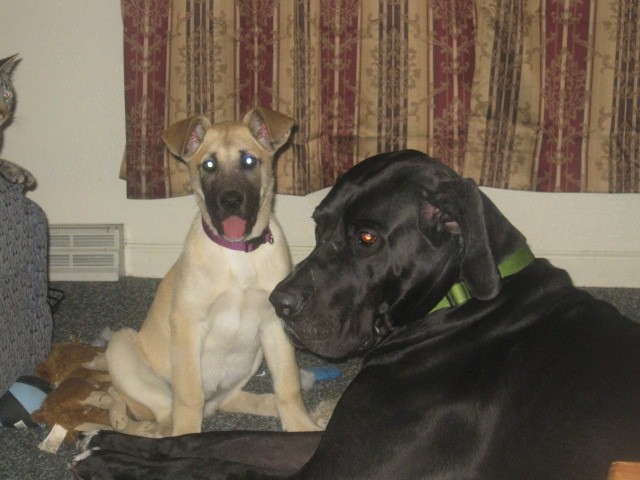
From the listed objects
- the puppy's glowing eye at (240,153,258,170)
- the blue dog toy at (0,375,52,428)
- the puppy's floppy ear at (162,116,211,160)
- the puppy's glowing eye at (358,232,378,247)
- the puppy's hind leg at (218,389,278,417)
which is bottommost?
the puppy's hind leg at (218,389,278,417)

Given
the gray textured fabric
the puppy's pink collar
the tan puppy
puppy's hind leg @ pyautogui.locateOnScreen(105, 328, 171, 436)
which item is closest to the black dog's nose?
the tan puppy

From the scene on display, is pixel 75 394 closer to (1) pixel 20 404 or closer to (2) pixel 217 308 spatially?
(1) pixel 20 404

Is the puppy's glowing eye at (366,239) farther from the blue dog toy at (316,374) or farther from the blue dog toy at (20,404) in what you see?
the blue dog toy at (20,404)

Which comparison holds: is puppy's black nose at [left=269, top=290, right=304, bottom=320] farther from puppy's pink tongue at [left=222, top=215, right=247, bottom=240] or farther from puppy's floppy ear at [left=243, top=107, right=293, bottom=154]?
puppy's floppy ear at [left=243, top=107, right=293, bottom=154]

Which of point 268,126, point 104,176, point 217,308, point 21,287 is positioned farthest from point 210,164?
point 104,176

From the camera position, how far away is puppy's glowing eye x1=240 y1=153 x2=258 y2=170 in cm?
248

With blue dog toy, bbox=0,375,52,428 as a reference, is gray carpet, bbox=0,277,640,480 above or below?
below

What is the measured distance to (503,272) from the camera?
1.64m

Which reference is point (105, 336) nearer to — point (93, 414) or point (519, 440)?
point (93, 414)

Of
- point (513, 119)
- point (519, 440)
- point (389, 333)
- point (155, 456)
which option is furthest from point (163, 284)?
point (513, 119)

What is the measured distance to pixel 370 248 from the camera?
1.67 meters

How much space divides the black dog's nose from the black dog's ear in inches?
34.8

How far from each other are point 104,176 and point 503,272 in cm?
259

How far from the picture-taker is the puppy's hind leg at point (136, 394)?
234 centimetres
